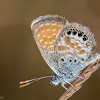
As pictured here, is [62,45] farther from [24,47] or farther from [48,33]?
[24,47]

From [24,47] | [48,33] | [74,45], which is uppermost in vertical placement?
[24,47]

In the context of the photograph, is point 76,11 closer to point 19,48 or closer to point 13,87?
point 19,48

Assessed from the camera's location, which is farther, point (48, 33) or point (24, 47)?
point (24, 47)

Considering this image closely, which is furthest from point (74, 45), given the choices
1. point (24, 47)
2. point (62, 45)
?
point (24, 47)

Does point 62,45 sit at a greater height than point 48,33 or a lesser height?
lesser

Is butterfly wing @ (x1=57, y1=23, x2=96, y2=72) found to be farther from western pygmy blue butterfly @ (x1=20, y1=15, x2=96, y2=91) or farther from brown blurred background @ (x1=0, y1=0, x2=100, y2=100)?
brown blurred background @ (x1=0, y1=0, x2=100, y2=100)

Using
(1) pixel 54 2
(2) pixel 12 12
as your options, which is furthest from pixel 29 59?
(1) pixel 54 2
